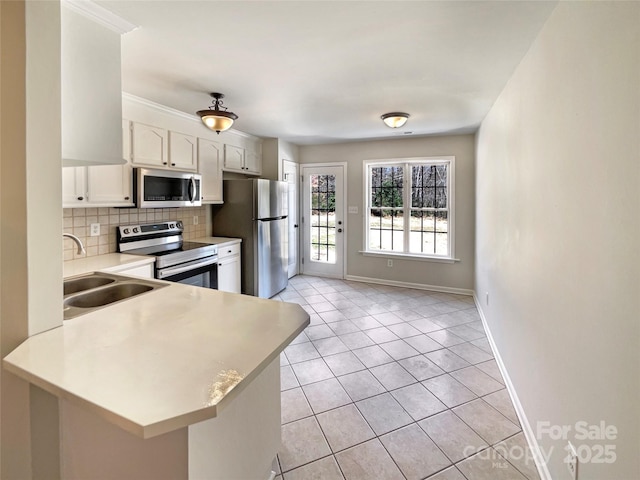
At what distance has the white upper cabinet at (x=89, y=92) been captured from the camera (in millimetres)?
1498

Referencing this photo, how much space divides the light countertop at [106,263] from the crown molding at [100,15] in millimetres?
1502

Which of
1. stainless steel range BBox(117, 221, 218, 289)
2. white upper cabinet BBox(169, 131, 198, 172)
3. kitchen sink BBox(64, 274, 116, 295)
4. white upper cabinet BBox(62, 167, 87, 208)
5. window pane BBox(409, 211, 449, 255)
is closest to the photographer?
kitchen sink BBox(64, 274, 116, 295)

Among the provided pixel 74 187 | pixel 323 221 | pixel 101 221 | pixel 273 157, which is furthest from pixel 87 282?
pixel 323 221

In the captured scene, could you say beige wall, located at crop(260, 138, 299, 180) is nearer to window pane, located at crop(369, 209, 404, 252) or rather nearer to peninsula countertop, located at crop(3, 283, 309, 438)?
window pane, located at crop(369, 209, 404, 252)

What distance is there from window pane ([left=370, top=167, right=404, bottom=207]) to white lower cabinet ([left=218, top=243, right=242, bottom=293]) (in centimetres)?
242

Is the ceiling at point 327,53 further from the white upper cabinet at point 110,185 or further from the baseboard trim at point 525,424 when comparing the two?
the baseboard trim at point 525,424

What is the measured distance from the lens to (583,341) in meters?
1.24

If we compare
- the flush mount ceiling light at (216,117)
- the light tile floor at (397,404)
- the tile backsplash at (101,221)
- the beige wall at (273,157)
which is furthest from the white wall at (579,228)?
the beige wall at (273,157)

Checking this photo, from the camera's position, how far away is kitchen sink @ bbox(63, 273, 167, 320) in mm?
1701

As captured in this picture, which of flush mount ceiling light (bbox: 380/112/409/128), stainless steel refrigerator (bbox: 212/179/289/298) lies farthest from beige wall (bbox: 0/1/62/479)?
stainless steel refrigerator (bbox: 212/179/289/298)

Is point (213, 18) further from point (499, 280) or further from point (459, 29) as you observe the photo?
point (499, 280)

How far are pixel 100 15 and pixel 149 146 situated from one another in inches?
65.6

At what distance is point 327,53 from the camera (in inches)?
84.0

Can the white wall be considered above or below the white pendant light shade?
below
